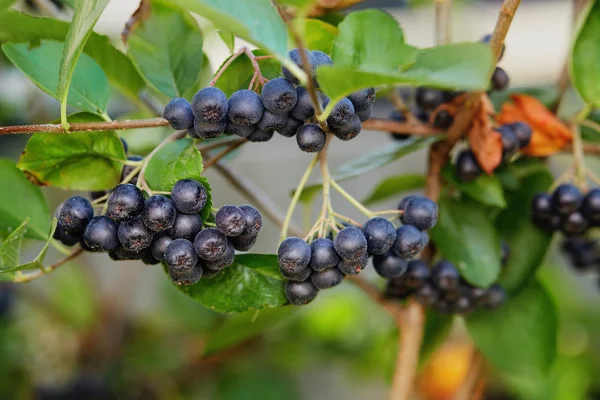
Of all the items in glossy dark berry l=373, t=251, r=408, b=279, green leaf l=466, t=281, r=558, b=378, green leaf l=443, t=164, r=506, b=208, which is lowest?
green leaf l=466, t=281, r=558, b=378

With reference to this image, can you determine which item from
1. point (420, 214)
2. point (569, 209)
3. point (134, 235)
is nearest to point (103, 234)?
point (134, 235)

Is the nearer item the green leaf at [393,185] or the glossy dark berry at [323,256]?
the glossy dark berry at [323,256]

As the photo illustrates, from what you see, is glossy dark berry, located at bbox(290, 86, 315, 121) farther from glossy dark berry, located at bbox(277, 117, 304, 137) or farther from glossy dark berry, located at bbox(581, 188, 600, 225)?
glossy dark berry, located at bbox(581, 188, 600, 225)

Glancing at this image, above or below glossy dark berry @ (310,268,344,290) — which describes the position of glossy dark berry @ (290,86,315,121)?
above

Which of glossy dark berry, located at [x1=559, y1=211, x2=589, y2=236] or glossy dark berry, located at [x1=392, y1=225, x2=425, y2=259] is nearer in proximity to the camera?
glossy dark berry, located at [x1=392, y1=225, x2=425, y2=259]

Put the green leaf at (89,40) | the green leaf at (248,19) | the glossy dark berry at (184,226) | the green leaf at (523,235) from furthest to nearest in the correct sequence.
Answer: the green leaf at (523,235) < the green leaf at (89,40) < the glossy dark berry at (184,226) < the green leaf at (248,19)

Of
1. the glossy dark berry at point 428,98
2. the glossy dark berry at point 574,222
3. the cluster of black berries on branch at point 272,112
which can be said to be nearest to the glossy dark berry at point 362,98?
the cluster of black berries on branch at point 272,112

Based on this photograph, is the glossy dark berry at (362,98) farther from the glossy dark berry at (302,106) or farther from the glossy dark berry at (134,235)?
the glossy dark berry at (134,235)

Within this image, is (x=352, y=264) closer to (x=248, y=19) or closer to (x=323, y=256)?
(x=323, y=256)

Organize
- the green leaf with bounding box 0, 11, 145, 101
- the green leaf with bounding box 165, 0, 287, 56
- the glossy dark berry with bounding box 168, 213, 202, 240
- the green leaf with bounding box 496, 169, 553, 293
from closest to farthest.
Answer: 1. the green leaf with bounding box 165, 0, 287, 56
2. the glossy dark berry with bounding box 168, 213, 202, 240
3. the green leaf with bounding box 0, 11, 145, 101
4. the green leaf with bounding box 496, 169, 553, 293

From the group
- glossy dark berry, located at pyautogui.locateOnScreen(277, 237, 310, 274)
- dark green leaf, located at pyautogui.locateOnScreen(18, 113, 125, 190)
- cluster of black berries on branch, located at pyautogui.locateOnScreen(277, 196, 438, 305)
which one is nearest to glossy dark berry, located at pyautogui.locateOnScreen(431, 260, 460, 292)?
cluster of black berries on branch, located at pyautogui.locateOnScreen(277, 196, 438, 305)
